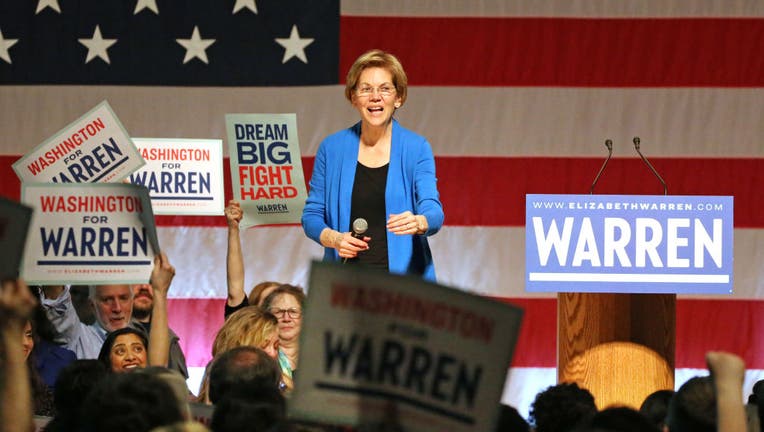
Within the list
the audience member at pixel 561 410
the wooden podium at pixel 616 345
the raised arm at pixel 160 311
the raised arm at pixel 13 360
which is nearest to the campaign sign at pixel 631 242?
the wooden podium at pixel 616 345

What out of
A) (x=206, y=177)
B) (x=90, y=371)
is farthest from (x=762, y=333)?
(x=90, y=371)

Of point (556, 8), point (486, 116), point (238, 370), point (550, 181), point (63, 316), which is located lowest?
point (238, 370)

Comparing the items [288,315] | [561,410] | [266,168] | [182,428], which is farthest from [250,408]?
[266,168]

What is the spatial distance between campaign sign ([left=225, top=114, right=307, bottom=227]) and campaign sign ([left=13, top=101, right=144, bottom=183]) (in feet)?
2.21

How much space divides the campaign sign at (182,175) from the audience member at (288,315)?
0.85m

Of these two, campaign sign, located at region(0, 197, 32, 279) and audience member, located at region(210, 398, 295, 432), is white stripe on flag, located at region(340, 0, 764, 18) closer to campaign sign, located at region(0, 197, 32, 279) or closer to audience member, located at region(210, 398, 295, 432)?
campaign sign, located at region(0, 197, 32, 279)

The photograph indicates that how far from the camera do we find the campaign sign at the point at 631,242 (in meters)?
3.96

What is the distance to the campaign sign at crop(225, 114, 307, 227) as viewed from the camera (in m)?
5.20

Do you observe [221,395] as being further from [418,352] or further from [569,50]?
[569,50]

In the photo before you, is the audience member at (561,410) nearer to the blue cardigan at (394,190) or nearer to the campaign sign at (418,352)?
the campaign sign at (418,352)

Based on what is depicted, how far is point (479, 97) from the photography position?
6.31m

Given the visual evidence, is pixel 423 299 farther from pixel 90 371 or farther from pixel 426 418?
pixel 90 371

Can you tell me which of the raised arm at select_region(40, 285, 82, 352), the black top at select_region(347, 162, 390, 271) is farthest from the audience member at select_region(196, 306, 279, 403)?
the raised arm at select_region(40, 285, 82, 352)

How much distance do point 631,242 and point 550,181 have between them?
233cm
